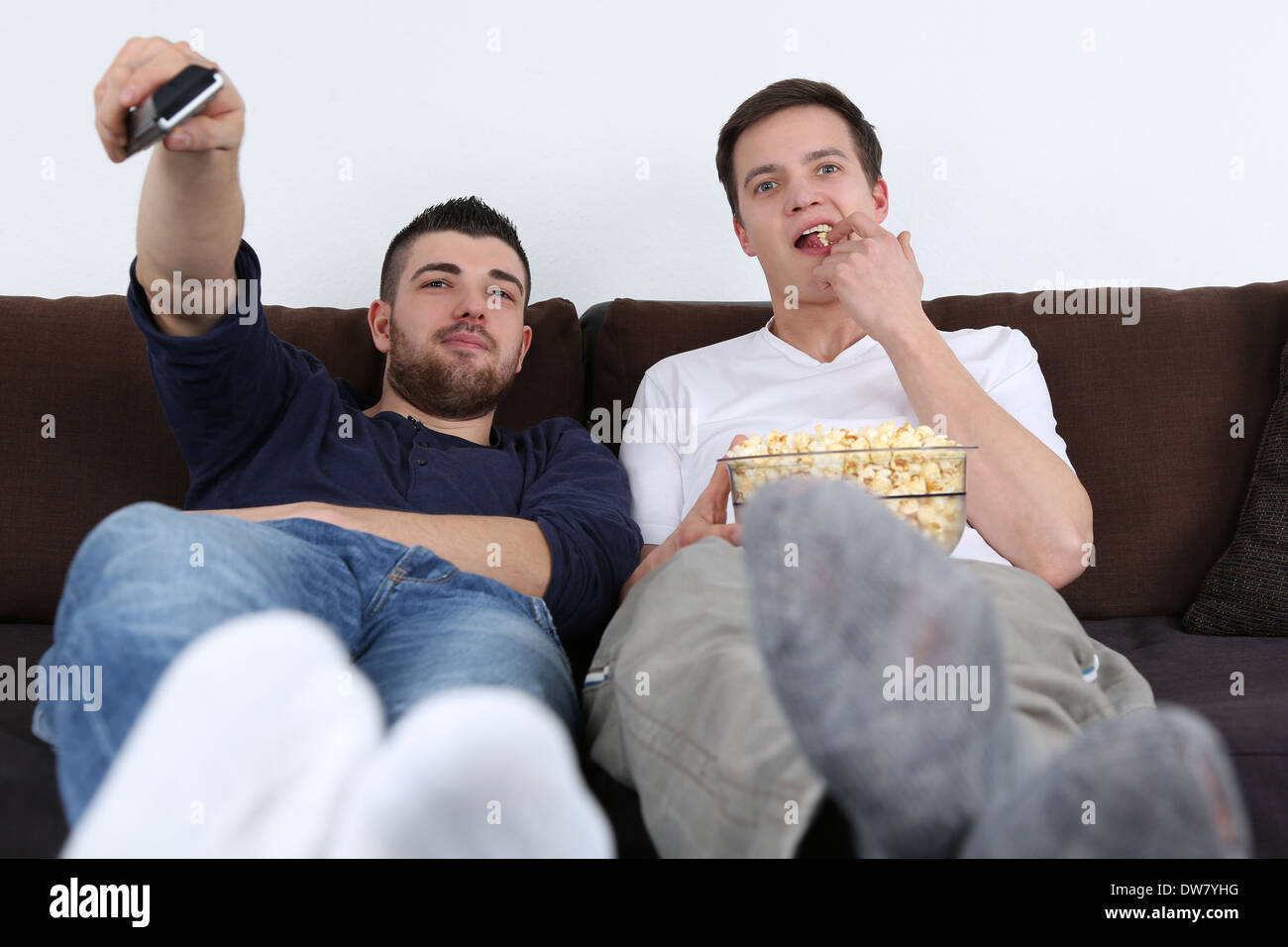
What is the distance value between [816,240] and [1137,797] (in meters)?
1.27

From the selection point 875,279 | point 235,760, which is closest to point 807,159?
point 875,279

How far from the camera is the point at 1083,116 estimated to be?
7.00 feet

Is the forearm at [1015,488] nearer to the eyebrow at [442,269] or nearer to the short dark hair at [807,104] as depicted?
the short dark hair at [807,104]

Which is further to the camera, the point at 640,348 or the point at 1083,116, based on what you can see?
the point at 1083,116

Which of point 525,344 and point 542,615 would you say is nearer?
point 542,615

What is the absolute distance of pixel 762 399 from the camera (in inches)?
62.0

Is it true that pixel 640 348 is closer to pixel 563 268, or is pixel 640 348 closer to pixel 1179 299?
pixel 563 268

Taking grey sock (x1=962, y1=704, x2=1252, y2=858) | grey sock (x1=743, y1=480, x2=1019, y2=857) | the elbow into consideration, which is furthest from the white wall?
grey sock (x1=962, y1=704, x2=1252, y2=858)

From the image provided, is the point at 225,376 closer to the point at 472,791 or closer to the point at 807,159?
the point at 472,791

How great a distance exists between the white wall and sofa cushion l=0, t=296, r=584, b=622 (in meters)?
0.53

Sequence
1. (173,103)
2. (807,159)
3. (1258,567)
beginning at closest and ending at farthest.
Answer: (173,103) < (1258,567) < (807,159)
